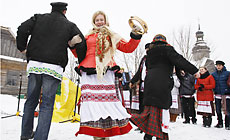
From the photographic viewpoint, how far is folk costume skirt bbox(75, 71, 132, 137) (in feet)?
7.84

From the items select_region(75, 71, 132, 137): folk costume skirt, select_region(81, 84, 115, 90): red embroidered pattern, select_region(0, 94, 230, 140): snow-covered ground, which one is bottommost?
select_region(0, 94, 230, 140): snow-covered ground

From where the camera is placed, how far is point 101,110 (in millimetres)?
2441

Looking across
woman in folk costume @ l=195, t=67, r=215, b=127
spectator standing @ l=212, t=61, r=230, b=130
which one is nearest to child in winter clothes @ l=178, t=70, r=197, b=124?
woman in folk costume @ l=195, t=67, r=215, b=127

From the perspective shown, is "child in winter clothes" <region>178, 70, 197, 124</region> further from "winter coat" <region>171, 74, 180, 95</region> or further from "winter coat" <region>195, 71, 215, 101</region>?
"winter coat" <region>195, 71, 215, 101</region>

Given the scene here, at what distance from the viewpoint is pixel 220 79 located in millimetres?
6176

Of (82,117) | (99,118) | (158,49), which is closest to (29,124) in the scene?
(82,117)

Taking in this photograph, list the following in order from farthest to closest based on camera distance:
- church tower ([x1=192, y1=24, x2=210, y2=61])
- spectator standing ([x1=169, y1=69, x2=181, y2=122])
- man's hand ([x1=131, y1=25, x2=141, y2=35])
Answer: church tower ([x1=192, y1=24, x2=210, y2=61]) < spectator standing ([x1=169, y1=69, x2=181, y2=122]) < man's hand ([x1=131, y1=25, x2=141, y2=35])

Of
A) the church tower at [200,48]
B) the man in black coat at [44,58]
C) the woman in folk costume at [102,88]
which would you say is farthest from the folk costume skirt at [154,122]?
the church tower at [200,48]

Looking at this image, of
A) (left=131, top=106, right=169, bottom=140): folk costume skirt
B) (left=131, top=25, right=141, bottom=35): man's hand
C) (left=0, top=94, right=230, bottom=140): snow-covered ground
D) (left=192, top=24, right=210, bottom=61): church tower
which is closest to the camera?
(left=131, top=25, right=141, bottom=35): man's hand

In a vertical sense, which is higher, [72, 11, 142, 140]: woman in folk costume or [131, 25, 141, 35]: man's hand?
[131, 25, 141, 35]: man's hand

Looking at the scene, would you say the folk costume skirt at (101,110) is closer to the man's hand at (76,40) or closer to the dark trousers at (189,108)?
the man's hand at (76,40)

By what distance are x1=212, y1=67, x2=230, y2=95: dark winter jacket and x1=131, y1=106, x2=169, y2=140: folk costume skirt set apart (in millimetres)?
3919

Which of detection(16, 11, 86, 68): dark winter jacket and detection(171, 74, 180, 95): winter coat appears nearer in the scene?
detection(16, 11, 86, 68): dark winter jacket

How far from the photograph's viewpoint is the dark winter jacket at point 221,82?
6.02 metres
